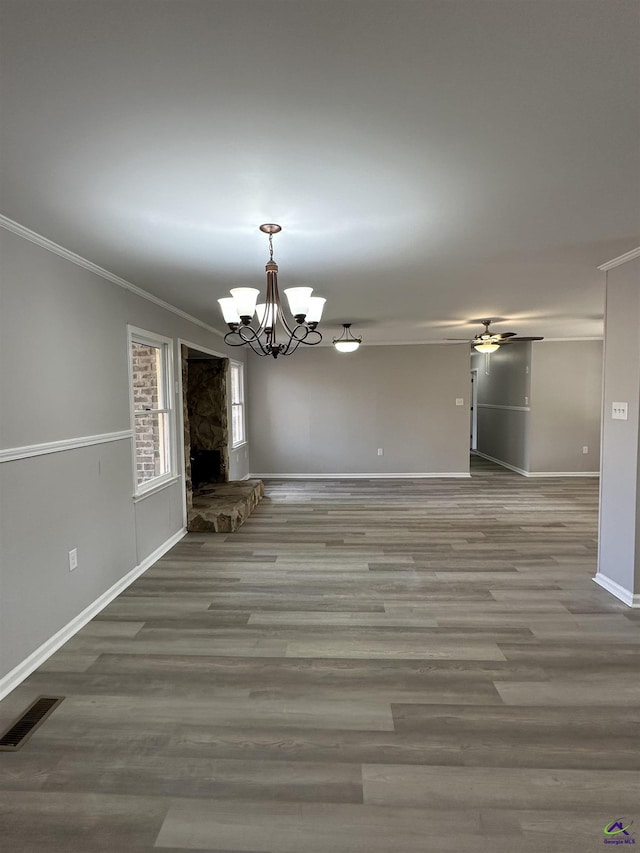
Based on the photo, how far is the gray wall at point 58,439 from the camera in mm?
2271

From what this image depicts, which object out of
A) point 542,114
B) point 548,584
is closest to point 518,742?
point 548,584

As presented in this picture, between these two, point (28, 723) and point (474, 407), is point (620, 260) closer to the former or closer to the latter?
point (28, 723)

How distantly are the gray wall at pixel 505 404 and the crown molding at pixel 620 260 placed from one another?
15.7 ft

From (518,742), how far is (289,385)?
6638 millimetres

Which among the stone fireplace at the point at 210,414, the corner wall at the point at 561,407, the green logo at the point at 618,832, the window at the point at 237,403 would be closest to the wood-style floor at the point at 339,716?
the green logo at the point at 618,832

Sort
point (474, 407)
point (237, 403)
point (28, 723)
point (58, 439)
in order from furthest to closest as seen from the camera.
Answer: point (474, 407)
point (237, 403)
point (58, 439)
point (28, 723)

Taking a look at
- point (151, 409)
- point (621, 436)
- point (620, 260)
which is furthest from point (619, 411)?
point (151, 409)

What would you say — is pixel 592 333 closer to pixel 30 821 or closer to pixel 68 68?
pixel 68 68

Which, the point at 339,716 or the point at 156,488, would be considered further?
the point at 156,488

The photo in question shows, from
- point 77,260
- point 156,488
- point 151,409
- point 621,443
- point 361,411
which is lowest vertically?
point 156,488

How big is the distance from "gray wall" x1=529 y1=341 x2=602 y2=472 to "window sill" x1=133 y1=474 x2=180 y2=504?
6.18 m

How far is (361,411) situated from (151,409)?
4449mm

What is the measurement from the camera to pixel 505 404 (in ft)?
28.9

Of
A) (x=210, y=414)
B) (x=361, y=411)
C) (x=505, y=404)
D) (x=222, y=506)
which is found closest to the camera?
(x=222, y=506)
